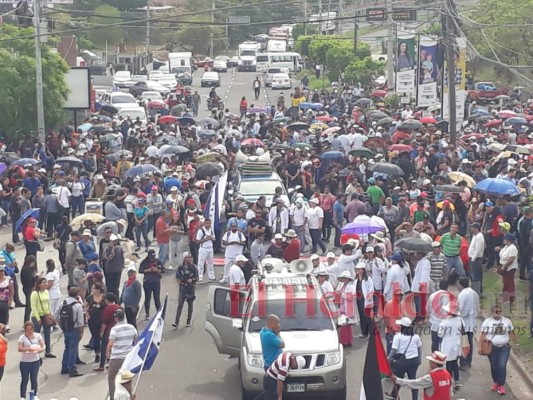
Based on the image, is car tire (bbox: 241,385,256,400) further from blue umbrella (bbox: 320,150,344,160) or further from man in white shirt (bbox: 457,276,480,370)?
blue umbrella (bbox: 320,150,344,160)

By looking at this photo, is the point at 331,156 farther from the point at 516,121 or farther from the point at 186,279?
the point at 186,279

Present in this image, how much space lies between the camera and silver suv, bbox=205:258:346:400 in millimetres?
15352

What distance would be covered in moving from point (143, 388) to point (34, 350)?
2.01 metres

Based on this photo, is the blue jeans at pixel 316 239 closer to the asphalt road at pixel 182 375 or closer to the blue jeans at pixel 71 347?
the asphalt road at pixel 182 375

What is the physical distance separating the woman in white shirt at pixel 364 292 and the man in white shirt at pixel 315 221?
20.6 ft

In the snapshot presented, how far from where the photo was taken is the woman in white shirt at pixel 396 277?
19.5 m

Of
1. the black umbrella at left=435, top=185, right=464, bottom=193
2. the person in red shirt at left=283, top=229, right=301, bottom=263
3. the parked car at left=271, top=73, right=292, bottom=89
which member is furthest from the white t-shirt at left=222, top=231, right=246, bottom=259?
the parked car at left=271, top=73, right=292, bottom=89

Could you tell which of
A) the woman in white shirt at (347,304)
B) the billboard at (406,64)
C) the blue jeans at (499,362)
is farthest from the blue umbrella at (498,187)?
the billboard at (406,64)

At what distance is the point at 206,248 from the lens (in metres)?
23.8

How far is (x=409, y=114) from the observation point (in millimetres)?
44156

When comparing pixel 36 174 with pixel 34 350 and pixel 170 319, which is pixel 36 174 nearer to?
pixel 170 319

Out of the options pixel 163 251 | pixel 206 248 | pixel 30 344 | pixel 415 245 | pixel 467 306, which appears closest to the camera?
pixel 30 344

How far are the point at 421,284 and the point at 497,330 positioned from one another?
381cm

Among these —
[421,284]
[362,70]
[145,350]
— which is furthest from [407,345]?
[362,70]
